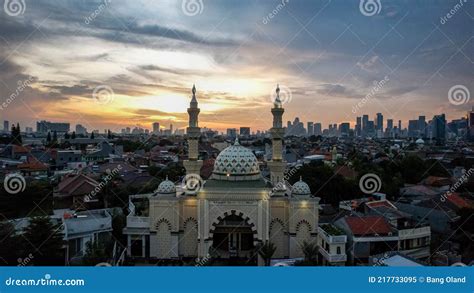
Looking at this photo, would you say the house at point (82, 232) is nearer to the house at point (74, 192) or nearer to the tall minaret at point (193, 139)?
the tall minaret at point (193, 139)

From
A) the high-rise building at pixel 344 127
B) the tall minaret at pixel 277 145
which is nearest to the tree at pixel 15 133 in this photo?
the tall minaret at pixel 277 145

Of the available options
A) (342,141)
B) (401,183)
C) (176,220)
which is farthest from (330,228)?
(342,141)

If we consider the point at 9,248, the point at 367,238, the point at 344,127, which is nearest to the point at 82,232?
the point at 9,248

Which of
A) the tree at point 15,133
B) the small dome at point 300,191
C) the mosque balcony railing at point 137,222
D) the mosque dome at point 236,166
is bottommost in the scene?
the mosque balcony railing at point 137,222

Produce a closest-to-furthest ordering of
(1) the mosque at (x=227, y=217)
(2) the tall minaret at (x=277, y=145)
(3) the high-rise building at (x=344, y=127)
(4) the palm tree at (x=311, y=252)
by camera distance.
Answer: (4) the palm tree at (x=311, y=252)
(1) the mosque at (x=227, y=217)
(2) the tall minaret at (x=277, y=145)
(3) the high-rise building at (x=344, y=127)

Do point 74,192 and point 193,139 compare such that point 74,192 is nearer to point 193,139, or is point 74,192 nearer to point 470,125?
point 193,139

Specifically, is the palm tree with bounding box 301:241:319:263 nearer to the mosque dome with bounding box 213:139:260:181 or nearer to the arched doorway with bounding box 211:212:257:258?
the arched doorway with bounding box 211:212:257:258

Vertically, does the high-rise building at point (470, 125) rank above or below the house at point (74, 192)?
above

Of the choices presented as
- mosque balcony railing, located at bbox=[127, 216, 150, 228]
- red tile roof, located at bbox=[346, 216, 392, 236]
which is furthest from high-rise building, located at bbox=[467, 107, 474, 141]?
mosque balcony railing, located at bbox=[127, 216, 150, 228]
